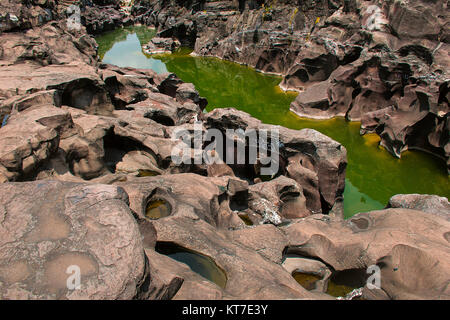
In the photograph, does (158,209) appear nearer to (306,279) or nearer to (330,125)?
(306,279)

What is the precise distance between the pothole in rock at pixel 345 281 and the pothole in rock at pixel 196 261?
8.53 feet

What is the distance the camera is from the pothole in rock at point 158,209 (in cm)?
674

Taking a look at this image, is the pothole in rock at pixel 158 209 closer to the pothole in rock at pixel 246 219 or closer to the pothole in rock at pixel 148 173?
the pothole in rock at pixel 246 219

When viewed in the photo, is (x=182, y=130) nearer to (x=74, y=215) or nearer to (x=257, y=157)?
(x=257, y=157)

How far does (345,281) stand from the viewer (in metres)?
6.73

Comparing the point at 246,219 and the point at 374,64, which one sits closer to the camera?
the point at 246,219

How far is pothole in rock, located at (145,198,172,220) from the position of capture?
6.74 meters

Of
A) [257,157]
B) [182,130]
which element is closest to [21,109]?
[182,130]

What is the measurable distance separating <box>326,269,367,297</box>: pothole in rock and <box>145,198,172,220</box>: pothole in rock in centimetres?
360

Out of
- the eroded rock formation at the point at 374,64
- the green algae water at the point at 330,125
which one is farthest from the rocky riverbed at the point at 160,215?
the eroded rock formation at the point at 374,64

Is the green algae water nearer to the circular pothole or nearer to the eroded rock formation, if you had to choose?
the eroded rock formation

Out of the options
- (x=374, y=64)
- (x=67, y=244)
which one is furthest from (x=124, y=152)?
(x=374, y=64)

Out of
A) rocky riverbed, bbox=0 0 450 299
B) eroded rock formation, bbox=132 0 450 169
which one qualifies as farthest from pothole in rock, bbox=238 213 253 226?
eroded rock formation, bbox=132 0 450 169

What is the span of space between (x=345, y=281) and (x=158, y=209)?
4.12m
